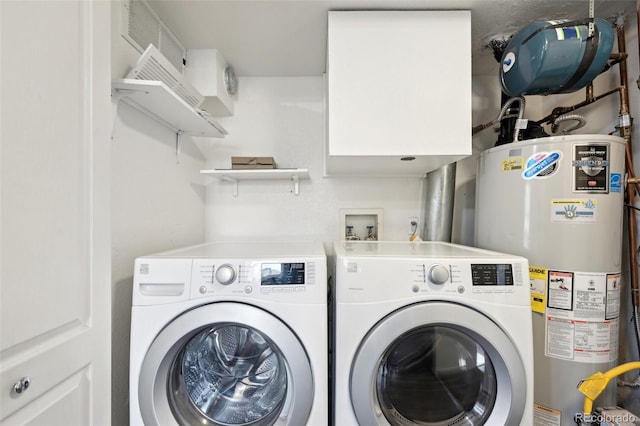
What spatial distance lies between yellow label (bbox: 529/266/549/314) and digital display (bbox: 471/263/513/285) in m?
0.23

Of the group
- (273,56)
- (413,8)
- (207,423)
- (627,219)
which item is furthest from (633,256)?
(273,56)

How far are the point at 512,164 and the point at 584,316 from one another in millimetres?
647

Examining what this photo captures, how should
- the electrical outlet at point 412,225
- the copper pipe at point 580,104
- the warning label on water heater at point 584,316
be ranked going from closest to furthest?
the warning label on water heater at point 584,316
the copper pipe at point 580,104
the electrical outlet at point 412,225

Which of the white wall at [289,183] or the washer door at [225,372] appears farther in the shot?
the white wall at [289,183]

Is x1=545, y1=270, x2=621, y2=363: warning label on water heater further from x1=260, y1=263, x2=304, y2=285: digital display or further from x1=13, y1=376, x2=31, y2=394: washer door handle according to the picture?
x1=13, y1=376, x2=31, y2=394: washer door handle

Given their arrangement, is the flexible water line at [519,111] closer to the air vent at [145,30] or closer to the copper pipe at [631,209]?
the copper pipe at [631,209]

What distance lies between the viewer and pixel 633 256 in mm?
1189

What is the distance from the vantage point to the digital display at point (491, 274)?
0.96 meters

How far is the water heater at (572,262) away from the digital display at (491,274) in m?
0.28

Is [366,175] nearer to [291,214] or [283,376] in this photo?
[291,214]


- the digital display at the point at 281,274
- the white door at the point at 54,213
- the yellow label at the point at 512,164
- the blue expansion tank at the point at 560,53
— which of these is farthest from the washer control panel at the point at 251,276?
the blue expansion tank at the point at 560,53

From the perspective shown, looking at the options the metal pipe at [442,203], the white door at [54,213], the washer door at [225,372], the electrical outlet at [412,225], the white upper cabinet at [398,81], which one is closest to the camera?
the white door at [54,213]

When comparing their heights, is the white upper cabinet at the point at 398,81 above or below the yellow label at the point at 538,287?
above

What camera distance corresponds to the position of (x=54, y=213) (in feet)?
2.07
